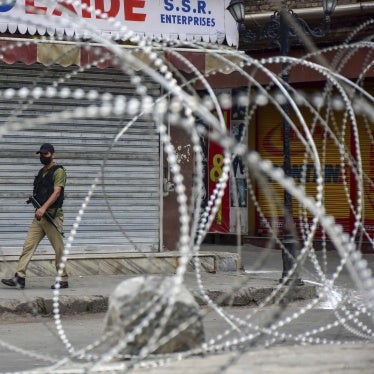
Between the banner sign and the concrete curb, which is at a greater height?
the banner sign

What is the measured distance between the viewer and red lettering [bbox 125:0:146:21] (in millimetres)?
15695

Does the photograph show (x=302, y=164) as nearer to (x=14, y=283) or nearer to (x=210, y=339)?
(x=14, y=283)

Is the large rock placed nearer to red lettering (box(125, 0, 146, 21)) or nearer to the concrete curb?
the concrete curb

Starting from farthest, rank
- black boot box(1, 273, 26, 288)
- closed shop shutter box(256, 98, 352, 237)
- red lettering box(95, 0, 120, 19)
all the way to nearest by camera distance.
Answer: closed shop shutter box(256, 98, 352, 237) < red lettering box(95, 0, 120, 19) < black boot box(1, 273, 26, 288)

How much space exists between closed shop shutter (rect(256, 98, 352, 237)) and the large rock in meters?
12.6

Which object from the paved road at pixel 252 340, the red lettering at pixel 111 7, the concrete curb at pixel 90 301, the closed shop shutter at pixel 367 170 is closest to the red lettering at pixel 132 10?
the red lettering at pixel 111 7

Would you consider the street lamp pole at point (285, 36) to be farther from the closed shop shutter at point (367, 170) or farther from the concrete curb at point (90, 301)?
the closed shop shutter at point (367, 170)

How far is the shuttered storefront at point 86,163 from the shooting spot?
1570 centimetres

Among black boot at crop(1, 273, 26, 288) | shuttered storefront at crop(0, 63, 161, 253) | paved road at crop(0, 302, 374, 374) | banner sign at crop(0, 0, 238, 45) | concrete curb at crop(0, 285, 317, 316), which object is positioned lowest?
paved road at crop(0, 302, 374, 374)

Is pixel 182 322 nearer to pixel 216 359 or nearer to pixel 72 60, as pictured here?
pixel 216 359

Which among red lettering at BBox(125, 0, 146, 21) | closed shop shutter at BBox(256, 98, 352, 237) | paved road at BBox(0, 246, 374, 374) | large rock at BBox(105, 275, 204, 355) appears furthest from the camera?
closed shop shutter at BBox(256, 98, 352, 237)

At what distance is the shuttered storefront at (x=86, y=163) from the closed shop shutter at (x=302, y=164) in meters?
5.17

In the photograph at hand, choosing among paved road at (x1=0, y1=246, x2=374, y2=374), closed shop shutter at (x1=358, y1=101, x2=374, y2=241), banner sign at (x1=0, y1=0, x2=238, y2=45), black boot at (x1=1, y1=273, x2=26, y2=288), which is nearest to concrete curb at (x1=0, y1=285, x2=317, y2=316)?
paved road at (x1=0, y1=246, x2=374, y2=374)

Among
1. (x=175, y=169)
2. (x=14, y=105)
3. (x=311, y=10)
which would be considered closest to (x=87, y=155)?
(x=14, y=105)
